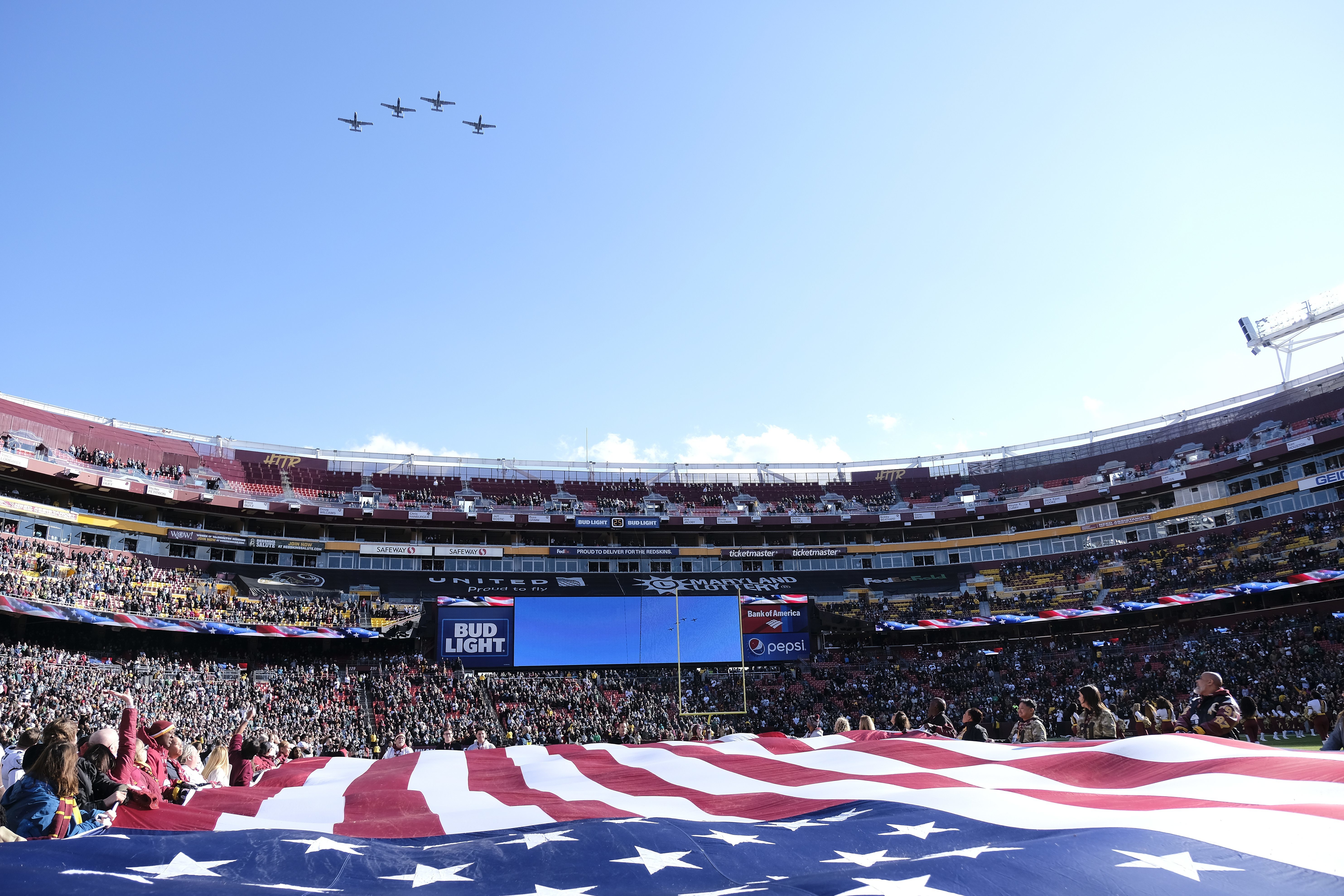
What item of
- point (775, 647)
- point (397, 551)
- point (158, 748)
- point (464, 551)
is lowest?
point (775, 647)

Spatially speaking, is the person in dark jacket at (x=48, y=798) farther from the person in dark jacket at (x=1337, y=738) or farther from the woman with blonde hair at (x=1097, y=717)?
the person in dark jacket at (x=1337, y=738)

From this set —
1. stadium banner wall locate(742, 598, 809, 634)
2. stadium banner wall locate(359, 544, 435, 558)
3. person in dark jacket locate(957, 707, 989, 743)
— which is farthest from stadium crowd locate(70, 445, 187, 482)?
person in dark jacket locate(957, 707, 989, 743)

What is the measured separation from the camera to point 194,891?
16.9 ft

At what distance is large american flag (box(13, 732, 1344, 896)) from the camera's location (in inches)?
209

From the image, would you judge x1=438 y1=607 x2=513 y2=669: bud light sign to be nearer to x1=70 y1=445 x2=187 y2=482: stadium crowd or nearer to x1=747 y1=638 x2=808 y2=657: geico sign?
x1=747 y1=638 x2=808 y2=657: geico sign

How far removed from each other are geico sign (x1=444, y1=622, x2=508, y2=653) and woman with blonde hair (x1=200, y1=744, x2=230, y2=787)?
1239 inches

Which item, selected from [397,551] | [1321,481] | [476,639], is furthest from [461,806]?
[1321,481]

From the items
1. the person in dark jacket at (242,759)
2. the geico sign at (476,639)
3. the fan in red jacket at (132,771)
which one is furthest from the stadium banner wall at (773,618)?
the fan in red jacket at (132,771)

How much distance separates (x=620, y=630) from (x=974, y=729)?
33.2 meters

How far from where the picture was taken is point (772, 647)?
4644cm

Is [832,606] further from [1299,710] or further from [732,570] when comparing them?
[1299,710]

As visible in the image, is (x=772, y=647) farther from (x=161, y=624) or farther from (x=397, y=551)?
(x=161, y=624)

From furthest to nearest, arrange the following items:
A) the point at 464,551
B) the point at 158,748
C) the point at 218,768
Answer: the point at 464,551, the point at 218,768, the point at 158,748

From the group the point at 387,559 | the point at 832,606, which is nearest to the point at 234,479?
the point at 387,559
